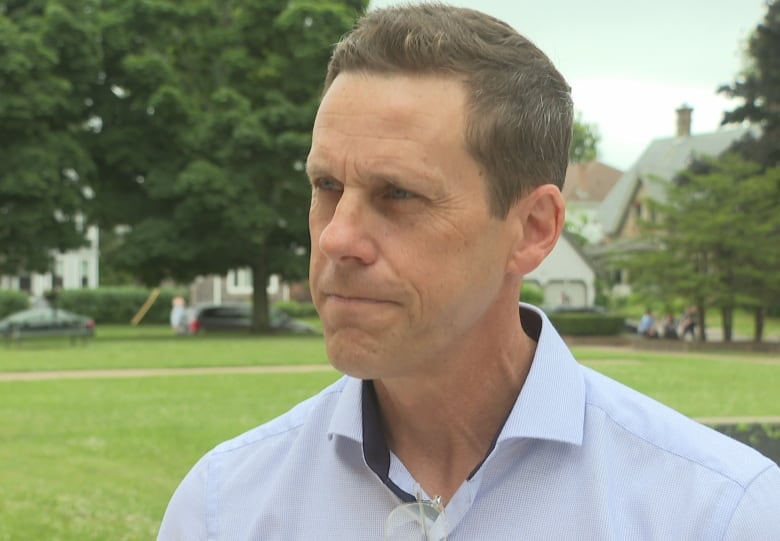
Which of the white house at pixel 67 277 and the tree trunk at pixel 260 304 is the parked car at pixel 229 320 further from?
the white house at pixel 67 277

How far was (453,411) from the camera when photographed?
6.14ft

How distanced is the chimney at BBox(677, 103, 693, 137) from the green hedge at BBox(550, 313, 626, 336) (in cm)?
4349

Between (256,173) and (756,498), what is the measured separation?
115 feet

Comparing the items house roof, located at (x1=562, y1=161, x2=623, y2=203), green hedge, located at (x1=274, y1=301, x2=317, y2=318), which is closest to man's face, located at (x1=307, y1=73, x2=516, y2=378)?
green hedge, located at (x1=274, y1=301, x2=317, y2=318)

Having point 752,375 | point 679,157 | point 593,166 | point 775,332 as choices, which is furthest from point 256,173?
point 593,166

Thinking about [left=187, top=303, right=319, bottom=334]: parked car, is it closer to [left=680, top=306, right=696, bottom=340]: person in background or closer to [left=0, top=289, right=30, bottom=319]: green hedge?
[left=0, top=289, right=30, bottom=319]: green hedge

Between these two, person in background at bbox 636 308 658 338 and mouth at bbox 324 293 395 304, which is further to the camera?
person in background at bbox 636 308 658 338

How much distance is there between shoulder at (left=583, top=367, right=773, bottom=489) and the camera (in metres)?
1.66

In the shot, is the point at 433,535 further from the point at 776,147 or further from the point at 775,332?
the point at 775,332

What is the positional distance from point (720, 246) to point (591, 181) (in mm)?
63933

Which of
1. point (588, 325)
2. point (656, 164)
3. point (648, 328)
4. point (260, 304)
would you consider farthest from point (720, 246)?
point (656, 164)

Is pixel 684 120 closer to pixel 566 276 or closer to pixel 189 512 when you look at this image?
pixel 566 276

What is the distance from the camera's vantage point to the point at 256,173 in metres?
36.1

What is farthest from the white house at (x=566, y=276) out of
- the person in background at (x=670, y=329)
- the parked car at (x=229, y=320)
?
the parked car at (x=229, y=320)
